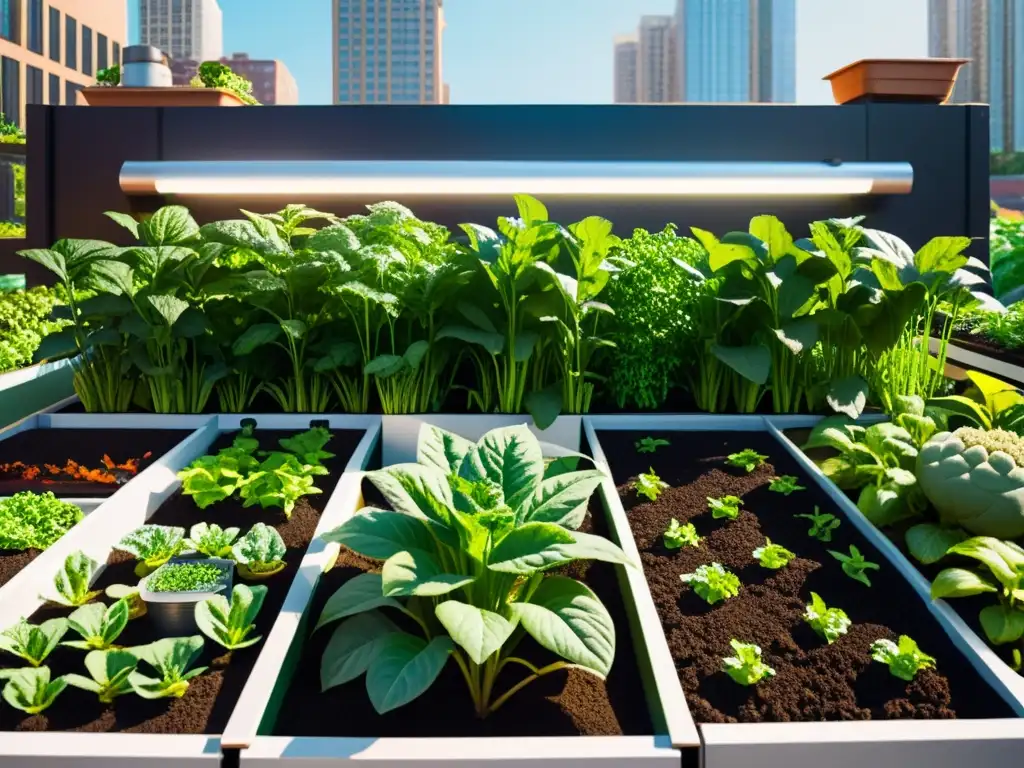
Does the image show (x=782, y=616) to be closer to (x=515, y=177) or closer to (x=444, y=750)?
(x=444, y=750)

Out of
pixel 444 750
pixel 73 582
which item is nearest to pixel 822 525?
pixel 444 750

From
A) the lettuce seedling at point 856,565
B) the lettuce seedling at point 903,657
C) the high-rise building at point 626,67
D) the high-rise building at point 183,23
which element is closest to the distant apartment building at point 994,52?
the lettuce seedling at point 856,565

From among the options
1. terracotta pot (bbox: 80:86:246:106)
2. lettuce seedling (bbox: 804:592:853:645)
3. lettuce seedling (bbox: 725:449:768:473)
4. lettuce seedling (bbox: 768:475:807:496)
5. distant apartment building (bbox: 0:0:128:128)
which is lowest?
lettuce seedling (bbox: 804:592:853:645)

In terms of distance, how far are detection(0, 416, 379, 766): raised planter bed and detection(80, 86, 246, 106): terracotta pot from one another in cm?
230

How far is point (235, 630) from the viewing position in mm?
1190

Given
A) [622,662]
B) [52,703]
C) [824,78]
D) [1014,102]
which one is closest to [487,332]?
[622,662]

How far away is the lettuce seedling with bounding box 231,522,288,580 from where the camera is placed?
139cm

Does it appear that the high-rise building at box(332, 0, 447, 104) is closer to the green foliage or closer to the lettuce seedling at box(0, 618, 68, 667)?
the green foliage

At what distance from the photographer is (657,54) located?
8306 cm

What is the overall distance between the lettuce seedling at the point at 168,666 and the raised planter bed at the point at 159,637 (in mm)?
15

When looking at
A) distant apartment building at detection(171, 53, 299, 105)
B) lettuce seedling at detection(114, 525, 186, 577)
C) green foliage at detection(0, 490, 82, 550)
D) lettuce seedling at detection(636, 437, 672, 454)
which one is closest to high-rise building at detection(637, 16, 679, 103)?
distant apartment building at detection(171, 53, 299, 105)

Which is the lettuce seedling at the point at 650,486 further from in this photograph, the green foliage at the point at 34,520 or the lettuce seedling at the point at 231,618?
the green foliage at the point at 34,520

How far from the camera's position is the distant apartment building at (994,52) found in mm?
39281

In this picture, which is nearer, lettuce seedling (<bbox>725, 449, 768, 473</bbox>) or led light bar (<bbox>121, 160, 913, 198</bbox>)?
lettuce seedling (<bbox>725, 449, 768, 473</bbox>)
